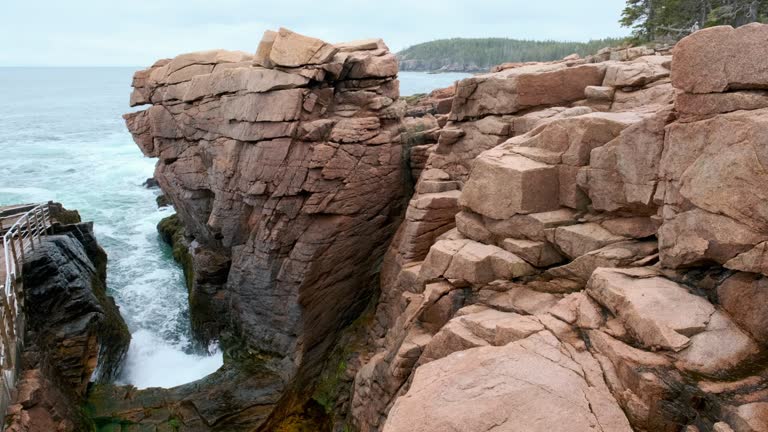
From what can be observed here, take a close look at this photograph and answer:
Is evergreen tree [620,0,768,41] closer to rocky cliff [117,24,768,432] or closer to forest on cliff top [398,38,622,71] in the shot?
rocky cliff [117,24,768,432]

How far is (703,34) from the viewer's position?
7996 millimetres

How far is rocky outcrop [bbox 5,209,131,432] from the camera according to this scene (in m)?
15.1

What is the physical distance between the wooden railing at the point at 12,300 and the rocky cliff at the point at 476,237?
4.96 m

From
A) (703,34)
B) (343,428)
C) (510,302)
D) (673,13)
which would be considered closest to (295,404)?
(343,428)

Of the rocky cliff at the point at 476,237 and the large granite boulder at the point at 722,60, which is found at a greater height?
the large granite boulder at the point at 722,60

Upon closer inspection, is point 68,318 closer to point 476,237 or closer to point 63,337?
point 63,337

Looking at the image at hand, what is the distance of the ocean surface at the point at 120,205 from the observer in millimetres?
23688

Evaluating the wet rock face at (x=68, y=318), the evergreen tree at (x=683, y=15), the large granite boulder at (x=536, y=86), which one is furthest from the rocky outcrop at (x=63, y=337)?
the evergreen tree at (x=683, y=15)

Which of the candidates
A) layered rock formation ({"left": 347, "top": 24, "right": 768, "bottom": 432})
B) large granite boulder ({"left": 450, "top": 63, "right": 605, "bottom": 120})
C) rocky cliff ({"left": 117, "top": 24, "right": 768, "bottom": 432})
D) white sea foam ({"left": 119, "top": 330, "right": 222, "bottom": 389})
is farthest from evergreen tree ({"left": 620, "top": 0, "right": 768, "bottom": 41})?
white sea foam ({"left": 119, "top": 330, "right": 222, "bottom": 389})

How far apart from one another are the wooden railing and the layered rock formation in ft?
33.6

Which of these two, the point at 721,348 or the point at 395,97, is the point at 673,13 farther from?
the point at 721,348

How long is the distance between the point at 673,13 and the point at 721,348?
36767 millimetres

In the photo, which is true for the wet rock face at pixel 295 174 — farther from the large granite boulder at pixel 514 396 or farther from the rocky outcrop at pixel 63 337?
the large granite boulder at pixel 514 396

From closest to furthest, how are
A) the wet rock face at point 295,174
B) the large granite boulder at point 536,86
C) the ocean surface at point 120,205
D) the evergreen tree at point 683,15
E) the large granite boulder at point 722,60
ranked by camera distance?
the large granite boulder at point 722,60, the large granite boulder at point 536,86, the wet rock face at point 295,174, the ocean surface at point 120,205, the evergreen tree at point 683,15
